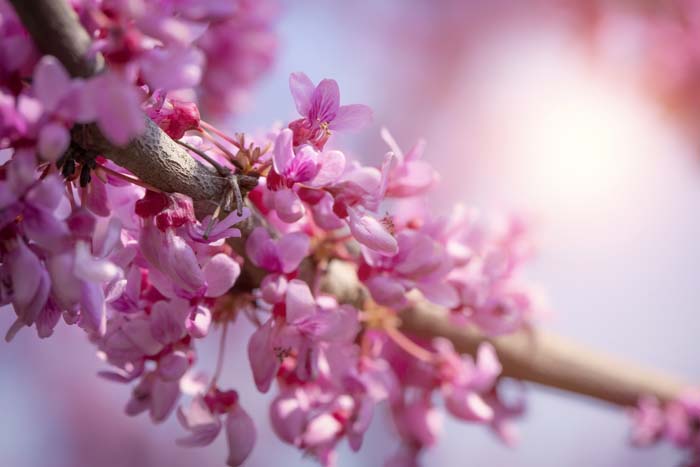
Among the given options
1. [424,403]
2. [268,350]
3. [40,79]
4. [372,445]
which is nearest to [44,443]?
[372,445]

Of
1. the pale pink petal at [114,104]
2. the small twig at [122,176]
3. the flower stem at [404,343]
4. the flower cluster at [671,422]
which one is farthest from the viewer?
the flower cluster at [671,422]

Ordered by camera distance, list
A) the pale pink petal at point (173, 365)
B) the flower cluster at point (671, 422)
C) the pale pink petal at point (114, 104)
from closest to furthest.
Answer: the pale pink petal at point (114, 104), the pale pink petal at point (173, 365), the flower cluster at point (671, 422)

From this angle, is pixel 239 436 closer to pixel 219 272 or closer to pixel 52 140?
pixel 219 272

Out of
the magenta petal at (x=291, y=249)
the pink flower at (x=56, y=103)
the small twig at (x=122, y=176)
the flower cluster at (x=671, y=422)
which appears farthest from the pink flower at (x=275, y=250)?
the flower cluster at (x=671, y=422)

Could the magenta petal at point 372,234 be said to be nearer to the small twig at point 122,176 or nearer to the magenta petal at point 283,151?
the magenta petal at point 283,151

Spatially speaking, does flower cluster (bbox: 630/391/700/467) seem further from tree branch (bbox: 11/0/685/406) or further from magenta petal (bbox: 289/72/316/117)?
magenta petal (bbox: 289/72/316/117)

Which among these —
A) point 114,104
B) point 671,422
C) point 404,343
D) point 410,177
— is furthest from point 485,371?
point 114,104

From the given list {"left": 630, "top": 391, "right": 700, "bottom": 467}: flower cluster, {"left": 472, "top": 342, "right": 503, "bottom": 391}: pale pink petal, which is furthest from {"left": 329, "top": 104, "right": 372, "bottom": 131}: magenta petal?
{"left": 630, "top": 391, "right": 700, "bottom": 467}: flower cluster

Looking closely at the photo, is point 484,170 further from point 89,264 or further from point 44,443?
point 89,264

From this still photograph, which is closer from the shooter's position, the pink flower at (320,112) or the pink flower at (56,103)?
the pink flower at (56,103)
